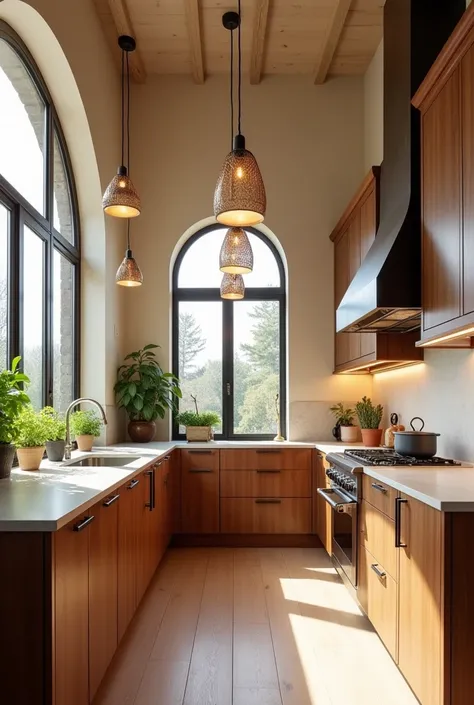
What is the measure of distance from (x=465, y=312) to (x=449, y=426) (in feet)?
4.10

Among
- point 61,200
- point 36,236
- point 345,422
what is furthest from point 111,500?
point 345,422

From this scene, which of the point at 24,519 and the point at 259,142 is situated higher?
the point at 259,142

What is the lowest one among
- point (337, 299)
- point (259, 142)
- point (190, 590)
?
point (190, 590)

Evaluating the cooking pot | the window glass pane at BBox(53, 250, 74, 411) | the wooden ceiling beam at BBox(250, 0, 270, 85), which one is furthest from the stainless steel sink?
the wooden ceiling beam at BBox(250, 0, 270, 85)

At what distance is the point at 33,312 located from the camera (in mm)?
3586

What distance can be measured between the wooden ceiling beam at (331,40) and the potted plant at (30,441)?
139 inches

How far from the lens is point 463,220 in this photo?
2.38 meters

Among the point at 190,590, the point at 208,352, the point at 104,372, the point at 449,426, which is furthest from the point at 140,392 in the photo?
the point at 449,426

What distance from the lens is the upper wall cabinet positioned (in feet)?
7.66

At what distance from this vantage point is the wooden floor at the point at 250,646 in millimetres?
2350

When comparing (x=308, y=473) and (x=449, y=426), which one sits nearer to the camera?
(x=449, y=426)

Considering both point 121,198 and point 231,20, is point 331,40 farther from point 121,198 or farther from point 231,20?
point 121,198

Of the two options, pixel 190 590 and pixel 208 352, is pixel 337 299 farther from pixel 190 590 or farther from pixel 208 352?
pixel 190 590

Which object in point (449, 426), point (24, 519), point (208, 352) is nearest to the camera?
point (24, 519)
